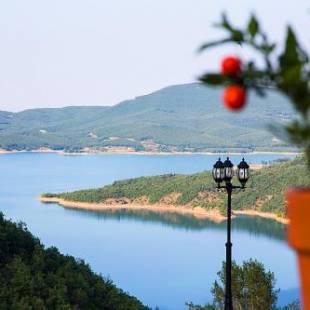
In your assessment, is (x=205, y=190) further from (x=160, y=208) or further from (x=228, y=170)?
(x=228, y=170)

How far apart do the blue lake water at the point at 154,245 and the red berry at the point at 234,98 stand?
2171 centimetres

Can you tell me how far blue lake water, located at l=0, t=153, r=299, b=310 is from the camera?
112ft

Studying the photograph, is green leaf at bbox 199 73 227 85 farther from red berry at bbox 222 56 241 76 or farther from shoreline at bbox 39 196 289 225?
shoreline at bbox 39 196 289 225

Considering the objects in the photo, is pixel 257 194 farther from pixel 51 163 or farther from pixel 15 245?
pixel 51 163

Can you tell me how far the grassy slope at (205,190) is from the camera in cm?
5759

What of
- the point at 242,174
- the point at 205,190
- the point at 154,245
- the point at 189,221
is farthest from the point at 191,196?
the point at 242,174

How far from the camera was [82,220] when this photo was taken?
54.8 m

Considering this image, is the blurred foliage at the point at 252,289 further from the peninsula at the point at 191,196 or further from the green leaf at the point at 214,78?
the peninsula at the point at 191,196

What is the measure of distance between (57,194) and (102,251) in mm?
25012

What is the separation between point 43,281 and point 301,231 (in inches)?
446

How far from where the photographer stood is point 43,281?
11.8 metres

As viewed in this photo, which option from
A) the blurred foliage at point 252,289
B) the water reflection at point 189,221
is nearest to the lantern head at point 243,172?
the blurred foliage at point 252,289

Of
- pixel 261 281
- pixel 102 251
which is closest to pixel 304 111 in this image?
pixel 261 281

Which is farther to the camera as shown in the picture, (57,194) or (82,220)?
(57,194)
